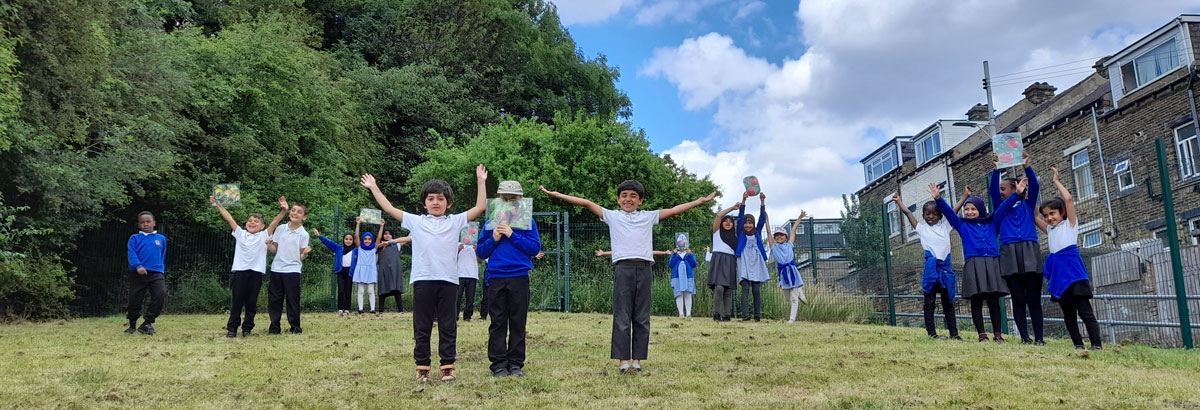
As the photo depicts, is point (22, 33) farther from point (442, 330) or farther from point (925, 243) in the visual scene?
point (925, 243)

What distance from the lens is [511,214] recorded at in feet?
21.9

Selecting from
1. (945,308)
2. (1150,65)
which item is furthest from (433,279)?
(1150,65)

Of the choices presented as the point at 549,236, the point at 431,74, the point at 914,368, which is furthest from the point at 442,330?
the point at 431,74

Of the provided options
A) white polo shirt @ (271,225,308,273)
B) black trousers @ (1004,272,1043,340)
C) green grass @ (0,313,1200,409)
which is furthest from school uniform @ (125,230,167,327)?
black trousers @ (1004,272,1043,340)

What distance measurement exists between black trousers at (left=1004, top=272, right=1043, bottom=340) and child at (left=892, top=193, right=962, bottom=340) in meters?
0.63

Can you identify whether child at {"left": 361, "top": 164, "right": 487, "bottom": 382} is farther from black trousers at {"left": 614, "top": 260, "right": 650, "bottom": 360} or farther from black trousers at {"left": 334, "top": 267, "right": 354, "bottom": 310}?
black trousers at {"left": 334, "top": 267, "right": 354, "bottom": 310}

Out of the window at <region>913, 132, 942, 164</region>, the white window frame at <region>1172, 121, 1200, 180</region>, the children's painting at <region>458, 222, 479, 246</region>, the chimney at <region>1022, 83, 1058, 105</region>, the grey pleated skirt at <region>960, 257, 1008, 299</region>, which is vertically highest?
the chimney at <region>1022, 83, 1058, 105</region>

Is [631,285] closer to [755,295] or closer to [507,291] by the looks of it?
[507,291]

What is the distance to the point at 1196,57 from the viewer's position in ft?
76.3

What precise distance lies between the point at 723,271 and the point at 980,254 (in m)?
5.34

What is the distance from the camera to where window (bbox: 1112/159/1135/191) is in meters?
10.9

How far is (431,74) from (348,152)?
250 inches

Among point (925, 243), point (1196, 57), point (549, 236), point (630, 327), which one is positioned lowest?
point (630, 327)

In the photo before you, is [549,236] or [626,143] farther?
[626,143]
